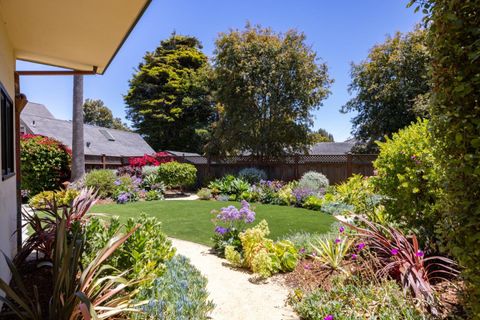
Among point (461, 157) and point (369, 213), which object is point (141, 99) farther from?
point (461, 157)

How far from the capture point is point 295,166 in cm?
1450

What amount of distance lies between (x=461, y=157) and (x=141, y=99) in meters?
31.8

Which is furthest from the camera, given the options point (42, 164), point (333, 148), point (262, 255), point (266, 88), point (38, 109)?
point (333, 148)

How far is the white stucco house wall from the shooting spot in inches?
108

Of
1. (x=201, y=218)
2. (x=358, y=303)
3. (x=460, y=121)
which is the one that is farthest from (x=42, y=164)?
(x=460, y=121)

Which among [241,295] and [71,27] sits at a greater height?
[71,27]

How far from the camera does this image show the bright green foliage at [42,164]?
11.7m

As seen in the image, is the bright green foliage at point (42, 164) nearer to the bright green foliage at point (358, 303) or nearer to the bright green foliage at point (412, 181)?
the bright green foliage at point (358, 303)

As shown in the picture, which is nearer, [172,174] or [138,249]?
[138,249]

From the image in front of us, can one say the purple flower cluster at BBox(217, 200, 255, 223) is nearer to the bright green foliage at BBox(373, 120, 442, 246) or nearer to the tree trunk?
the bright green foliage at BBox(373, 120, 442, 246)

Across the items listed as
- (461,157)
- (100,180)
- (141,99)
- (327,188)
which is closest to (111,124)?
(141,99)

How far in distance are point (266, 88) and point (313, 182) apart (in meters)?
5.39

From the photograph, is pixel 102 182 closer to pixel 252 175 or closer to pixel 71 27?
pixel 252 175

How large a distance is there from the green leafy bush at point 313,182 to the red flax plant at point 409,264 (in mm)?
7650
